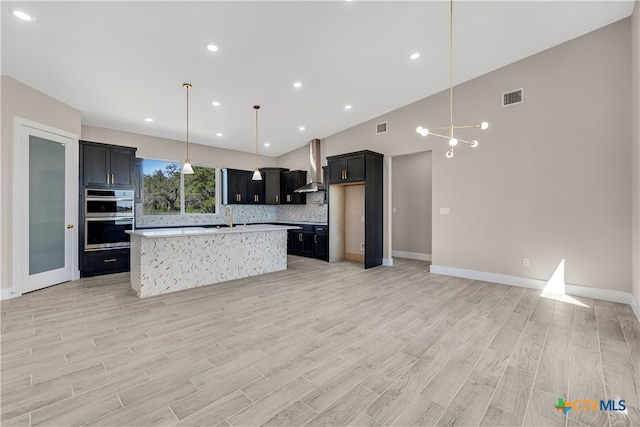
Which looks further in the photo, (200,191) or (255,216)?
(255,216)

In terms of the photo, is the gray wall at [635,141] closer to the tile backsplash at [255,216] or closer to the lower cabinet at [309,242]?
the lower cabinet at [309,242]

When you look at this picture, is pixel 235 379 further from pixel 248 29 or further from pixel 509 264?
pixel 509 264

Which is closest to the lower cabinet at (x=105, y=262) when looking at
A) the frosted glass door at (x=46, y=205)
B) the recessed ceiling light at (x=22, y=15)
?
the frosted glass door at (x=46, y=205)

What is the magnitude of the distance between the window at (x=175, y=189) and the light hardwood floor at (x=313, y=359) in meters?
2.99

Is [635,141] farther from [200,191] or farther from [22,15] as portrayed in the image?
[200,191]

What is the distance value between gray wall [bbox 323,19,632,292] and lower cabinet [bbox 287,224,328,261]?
271 centimetres

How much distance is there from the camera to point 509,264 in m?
4.67

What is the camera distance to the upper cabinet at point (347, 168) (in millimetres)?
5941

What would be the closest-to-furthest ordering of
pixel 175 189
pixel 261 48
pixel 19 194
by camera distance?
pixel 261 48
pixel 19 194
pixel 175 189

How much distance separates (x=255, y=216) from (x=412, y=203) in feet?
15.7

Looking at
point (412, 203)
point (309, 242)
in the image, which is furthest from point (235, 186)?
point (412, 203)

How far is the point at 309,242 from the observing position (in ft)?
24.0

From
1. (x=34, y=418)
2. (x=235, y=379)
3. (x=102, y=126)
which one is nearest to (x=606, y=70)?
(x=235, y=379)

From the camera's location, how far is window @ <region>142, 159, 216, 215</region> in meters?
6.50
